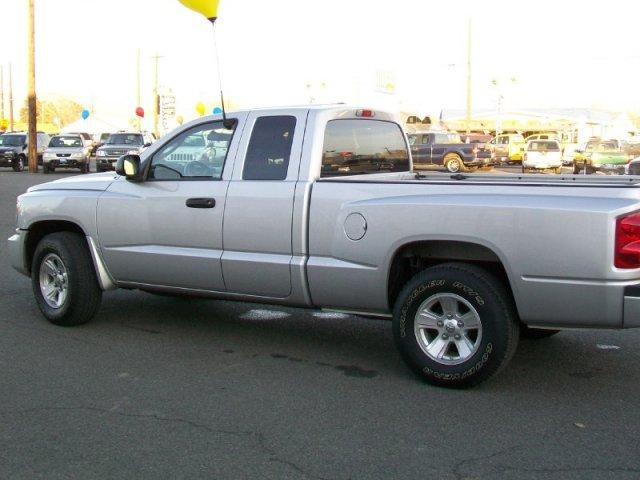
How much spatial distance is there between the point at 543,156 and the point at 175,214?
3109 centimetres

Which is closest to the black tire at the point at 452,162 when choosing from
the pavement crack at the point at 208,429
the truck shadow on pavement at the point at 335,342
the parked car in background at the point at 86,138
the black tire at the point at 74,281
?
the parked car in background at the point at 86,138

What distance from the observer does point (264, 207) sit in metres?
5.95

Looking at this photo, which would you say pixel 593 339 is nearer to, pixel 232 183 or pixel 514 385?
pixel 514 385

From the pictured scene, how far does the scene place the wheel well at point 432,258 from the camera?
5289 mm

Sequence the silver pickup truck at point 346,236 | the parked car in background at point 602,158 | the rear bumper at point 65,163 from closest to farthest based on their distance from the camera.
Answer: the silver pickup truck at point 346,236
the parked car in background at point 602,158
the rear bumper at point 65,163

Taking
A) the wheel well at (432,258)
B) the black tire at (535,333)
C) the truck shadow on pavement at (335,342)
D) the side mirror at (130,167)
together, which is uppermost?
the side mirror at (130,167)

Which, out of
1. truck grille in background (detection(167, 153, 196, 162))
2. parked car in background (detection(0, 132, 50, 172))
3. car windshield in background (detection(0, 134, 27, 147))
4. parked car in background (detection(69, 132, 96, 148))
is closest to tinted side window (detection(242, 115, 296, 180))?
truck grille in background (detection(167, 153, 196, 162))

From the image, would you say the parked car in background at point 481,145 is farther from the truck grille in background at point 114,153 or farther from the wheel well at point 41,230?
the wheel well at point 41,230

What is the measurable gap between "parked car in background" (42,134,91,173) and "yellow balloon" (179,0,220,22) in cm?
2914

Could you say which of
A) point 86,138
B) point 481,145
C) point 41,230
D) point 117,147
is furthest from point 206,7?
point 86,138

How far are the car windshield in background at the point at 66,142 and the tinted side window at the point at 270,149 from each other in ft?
102

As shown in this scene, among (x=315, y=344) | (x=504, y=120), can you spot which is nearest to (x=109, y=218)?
Result: (x=315, y=344)

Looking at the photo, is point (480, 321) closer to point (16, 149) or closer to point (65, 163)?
point (65, 163)

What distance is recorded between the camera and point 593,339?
263 inches
